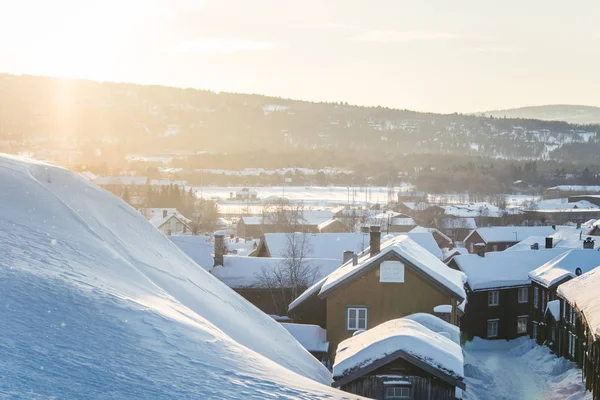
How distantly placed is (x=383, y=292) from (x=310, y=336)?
255cm

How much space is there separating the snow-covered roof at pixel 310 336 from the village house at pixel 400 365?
6091 mm

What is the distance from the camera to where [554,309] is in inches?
1112

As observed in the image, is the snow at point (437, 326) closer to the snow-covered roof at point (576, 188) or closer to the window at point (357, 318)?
the window at point (357, 318)

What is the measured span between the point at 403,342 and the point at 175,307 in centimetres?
607

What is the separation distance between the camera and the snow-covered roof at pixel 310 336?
1950 centimetres

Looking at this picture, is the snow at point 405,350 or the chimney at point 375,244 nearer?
the snow at point 405,350

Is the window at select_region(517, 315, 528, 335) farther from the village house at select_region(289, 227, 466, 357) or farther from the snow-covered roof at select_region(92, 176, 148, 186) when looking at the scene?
the snow-covered roof at select_region(92, 176, 148, 186)

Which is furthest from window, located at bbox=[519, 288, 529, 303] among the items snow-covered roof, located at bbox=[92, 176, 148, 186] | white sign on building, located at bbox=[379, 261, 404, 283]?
snow-covered roof, located at bbox=[92, 176, 148, 186]

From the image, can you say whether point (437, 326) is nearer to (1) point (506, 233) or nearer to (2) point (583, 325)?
(2) point (583, 325)

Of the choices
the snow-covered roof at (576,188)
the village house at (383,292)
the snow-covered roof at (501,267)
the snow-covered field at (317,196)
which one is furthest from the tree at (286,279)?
the snow-covered roof at (576,188)

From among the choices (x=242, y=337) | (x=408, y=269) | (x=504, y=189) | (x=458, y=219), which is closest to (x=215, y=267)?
(x=408, y=269)

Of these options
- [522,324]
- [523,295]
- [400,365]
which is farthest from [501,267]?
[400,365]

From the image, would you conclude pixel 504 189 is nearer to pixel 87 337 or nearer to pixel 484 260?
pixel 484 260

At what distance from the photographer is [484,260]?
34.5m
